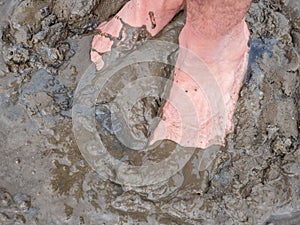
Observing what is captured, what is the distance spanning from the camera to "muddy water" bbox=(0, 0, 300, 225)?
6.97 feet

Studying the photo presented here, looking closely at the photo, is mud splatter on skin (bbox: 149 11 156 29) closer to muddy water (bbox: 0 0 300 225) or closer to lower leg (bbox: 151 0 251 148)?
muddy water (bbox: 0 0 300 225)

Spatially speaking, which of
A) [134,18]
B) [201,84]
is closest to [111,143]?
[201,84]

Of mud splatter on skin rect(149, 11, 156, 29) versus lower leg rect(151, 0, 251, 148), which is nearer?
lower leg rect(151, 0, 251, 148)

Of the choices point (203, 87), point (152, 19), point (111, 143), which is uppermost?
point (152, 19)

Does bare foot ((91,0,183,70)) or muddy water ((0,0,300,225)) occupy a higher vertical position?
bare foot ((91,0,183,70))

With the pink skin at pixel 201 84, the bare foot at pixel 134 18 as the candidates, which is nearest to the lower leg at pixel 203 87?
the pink skin at pixel 201 84

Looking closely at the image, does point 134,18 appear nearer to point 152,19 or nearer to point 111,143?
point 152,19

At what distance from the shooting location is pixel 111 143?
2.24 metres

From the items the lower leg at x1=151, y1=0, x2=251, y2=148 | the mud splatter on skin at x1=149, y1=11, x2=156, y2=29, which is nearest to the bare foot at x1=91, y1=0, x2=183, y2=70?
the mud splatter on skin at x1=149, y1=11, x2=156, y2=29

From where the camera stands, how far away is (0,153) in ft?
7.18

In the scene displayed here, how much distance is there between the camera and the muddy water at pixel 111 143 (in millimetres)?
2125

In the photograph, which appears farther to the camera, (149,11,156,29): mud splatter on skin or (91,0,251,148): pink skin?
(149,11,156,29): mud splatter on skin

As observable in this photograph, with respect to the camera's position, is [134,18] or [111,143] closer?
[111,143]

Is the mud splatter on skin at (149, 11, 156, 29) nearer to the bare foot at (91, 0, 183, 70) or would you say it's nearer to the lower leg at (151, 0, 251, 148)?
the bare foot at (91, 0, 183, 70)
